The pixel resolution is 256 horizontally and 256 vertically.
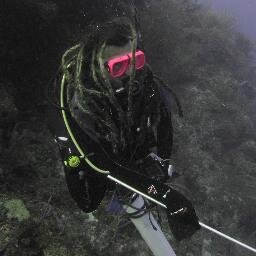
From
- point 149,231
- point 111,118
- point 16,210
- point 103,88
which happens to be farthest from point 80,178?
point 16,210

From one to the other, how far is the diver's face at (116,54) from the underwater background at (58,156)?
107 centimetres

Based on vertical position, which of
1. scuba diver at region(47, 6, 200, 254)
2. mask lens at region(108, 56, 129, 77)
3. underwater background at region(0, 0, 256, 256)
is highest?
mask lens at region(108, 56, 129, 77)

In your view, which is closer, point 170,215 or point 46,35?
point 170,215

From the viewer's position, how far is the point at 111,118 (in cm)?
255

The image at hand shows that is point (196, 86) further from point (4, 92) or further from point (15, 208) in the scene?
point (15, 208)

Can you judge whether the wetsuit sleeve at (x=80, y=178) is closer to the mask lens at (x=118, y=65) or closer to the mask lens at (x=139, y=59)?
the mask lens at (x=118, y=65)

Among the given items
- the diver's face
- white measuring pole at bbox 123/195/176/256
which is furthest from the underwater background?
the diver's face

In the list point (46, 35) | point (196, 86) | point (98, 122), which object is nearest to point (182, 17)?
point (196, 86)

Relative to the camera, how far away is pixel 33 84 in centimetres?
602

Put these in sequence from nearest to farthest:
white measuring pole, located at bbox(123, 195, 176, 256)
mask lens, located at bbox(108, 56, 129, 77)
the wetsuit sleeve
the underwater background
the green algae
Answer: mask lens, located at bbox(108, 56, 129, 77), the wetsuit sleeve, white measuring pole, located at bbox(123, 195, 176, 256), the green algae, the underwater background

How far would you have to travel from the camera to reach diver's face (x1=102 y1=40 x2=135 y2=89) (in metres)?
2.49

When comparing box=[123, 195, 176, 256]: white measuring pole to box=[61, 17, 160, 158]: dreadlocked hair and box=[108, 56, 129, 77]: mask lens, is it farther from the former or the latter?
box=[108, 56, 129, 77]: mask lens

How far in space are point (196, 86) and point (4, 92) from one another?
17.9ft

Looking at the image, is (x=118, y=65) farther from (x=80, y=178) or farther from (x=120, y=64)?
(x=80, y=178)
